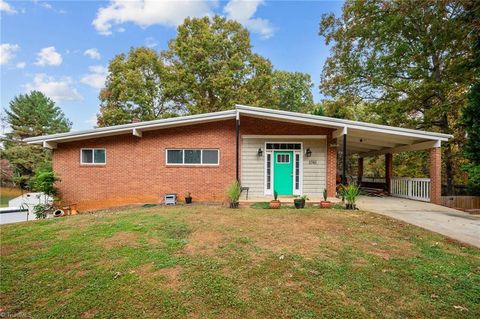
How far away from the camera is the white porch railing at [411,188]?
35.9 feet

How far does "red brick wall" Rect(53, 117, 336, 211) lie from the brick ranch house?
0.12 ft

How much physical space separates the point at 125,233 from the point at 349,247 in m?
4.63

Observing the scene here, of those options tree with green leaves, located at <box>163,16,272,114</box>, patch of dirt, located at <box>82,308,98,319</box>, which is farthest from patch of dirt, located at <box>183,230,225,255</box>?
tree with green leaves, located at <box>163,16,272,114</box>

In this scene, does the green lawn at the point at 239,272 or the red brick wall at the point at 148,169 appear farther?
the red brick wall at the point at 148,169

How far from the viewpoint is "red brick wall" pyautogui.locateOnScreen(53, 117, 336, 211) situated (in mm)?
11000

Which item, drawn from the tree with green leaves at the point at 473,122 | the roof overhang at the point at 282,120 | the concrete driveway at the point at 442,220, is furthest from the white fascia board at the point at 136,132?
the tree with green leaves at the point at 473,122

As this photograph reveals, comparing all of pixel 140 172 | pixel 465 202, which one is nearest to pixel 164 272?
pixel 140 172

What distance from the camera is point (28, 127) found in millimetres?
30391

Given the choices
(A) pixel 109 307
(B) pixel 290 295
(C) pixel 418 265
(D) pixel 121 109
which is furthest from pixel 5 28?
(D) pixel 121 109

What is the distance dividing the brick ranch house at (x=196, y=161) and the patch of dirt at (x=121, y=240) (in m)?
5.40

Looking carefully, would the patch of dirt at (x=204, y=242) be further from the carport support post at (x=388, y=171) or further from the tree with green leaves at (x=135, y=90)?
the tree with green leaves at (x=135, y=90)

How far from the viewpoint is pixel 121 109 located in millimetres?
22953

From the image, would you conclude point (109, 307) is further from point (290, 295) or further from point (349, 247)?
point (349, 247)

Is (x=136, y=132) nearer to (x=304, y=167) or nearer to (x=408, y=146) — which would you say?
(x=304, y=167)
